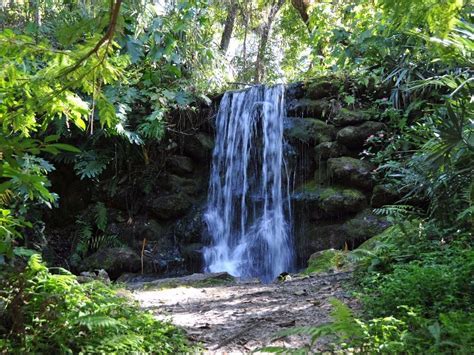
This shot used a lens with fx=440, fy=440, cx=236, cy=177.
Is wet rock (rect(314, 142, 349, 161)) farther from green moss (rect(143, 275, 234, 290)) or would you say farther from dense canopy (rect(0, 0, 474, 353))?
green moss (rect(143, 275, 234, 290))

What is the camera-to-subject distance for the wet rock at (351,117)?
973 centimetres

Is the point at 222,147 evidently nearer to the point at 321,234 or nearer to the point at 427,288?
the point at 321,234

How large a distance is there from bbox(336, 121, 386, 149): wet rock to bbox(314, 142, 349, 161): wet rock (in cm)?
12

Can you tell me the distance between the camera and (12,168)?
2141 mm

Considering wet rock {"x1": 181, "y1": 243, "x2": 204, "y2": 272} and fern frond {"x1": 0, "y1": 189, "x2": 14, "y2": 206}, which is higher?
fern frond {"x1": 0, "y1": 189, "x2": 14, "y2": 206}

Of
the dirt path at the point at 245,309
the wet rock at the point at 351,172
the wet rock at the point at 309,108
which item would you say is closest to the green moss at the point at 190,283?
the dirt path at the point at 245,309

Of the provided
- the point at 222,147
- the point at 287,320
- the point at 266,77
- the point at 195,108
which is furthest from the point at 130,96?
the point at 266,77

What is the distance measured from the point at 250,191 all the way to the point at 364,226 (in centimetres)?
307

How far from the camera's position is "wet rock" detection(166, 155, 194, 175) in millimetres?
11281

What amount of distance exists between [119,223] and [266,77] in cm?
1050

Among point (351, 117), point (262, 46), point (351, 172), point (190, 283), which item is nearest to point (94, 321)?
point (190, 283)

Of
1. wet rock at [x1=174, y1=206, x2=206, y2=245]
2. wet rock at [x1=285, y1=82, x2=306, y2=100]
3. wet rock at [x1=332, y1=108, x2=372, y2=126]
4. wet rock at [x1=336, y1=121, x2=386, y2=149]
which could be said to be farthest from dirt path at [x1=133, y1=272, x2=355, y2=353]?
wet rock at [x1=285, y1=82, x2=306, y2=100]

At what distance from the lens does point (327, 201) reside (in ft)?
29.0

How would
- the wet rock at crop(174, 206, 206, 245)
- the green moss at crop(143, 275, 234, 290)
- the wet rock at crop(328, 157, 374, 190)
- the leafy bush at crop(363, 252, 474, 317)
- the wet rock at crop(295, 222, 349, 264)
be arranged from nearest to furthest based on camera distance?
the leafy bush at crop(363, 252, 474, 317), the green moss at crop(143, 275, 234, 290), the wet rock at crop(295, 222, 349, 264), the wet rock at crop(328, 157, 374, 190), the wet rock at crop(174, 206, 206, 245)
